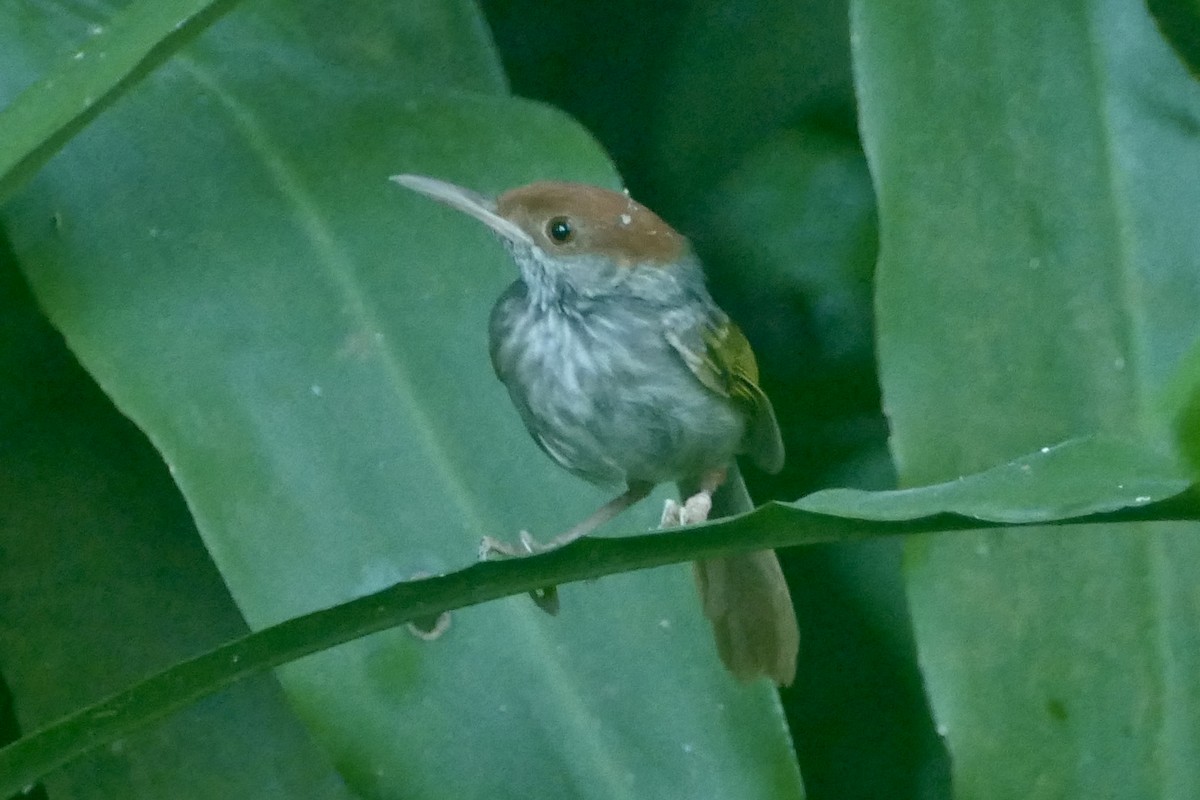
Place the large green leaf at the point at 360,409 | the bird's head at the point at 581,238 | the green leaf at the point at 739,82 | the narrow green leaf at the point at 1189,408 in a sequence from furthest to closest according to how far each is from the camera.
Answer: the green leaf at the point at 739,82 < the bird's head at the point at 581,238 < the large green leaf at the point at 360,409 < the narrow green leaf at the point at 1189,408

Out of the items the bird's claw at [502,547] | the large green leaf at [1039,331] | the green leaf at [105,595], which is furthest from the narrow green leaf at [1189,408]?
the green leaf at [105,595]

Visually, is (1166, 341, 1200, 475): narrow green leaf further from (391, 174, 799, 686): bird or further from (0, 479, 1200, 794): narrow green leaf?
(391, 174, 799, 686): bird

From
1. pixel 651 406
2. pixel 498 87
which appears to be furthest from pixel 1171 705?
pixel 498 87

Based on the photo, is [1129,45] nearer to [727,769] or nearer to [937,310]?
[937,310]

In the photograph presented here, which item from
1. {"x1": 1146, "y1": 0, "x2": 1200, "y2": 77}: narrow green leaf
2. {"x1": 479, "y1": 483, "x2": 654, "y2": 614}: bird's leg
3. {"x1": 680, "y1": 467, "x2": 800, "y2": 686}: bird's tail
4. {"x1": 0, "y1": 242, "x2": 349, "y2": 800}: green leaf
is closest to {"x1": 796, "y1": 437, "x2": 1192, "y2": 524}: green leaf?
{"x1": 479, "y1": 483, "x2": 654, "y2": 614}: bird's leg

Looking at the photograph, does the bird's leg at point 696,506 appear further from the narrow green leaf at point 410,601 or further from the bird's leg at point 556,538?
the narrow green leaf at point 410,601

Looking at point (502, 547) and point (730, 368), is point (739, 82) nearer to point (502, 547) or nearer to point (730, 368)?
point (730, 368)
